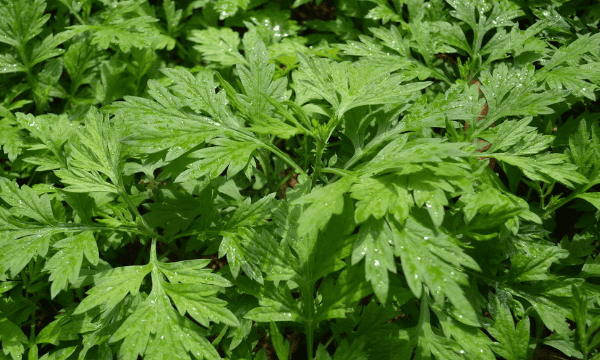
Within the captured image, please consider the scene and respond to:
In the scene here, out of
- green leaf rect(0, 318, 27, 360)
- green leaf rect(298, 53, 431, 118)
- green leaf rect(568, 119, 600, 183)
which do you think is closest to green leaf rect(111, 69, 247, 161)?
green leaf rect(298, 53, 431, 118)

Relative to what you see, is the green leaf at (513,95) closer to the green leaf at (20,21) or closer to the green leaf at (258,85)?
the green leaf at (258,85)

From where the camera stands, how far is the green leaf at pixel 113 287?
1.71 m

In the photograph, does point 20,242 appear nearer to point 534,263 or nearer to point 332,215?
point 332,215

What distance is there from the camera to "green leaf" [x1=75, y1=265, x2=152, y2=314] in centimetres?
171

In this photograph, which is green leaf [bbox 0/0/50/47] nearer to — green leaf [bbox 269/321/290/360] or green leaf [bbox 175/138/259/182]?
green leaf [bbox 175/138/259/182]

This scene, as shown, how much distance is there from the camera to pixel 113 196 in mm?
2344

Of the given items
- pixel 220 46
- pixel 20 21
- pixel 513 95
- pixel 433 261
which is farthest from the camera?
pixel 220 46

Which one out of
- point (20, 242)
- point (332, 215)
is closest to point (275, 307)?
point (332, 215)

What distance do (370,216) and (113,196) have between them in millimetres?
1423

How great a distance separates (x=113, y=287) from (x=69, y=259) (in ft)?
0.71

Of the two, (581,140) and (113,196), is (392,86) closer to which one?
(581,140)

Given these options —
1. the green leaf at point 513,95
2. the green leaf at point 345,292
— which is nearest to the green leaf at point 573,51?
the green leaf at point 513,95

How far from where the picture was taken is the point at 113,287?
5.80 ft

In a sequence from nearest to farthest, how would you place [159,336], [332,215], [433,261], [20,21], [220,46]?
1. [433,261]
2. [159,336]
3. [332,215]
4. [20,21]
5. [220,46]
